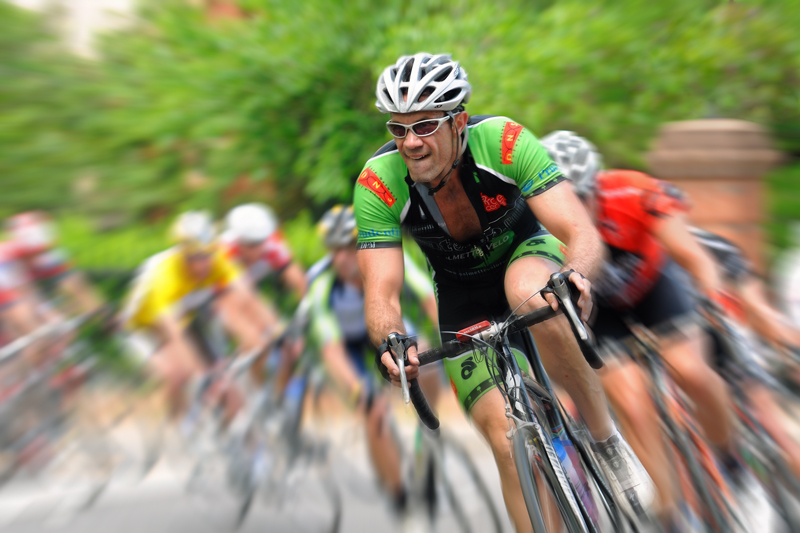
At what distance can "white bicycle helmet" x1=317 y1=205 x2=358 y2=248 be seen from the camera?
17.0 ft

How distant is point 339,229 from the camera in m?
5.25

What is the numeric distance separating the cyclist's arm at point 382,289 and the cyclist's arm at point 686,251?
4.62ft

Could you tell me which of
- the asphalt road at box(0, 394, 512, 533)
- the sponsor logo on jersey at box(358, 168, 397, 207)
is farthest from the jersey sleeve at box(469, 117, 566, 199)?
the asphalt road at box(0, 394, 512, 533)

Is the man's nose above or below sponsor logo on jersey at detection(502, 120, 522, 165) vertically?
above

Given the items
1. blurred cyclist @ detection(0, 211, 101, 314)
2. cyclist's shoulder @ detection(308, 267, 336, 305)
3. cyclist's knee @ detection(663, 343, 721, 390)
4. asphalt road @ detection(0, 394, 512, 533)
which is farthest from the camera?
blurred cyclist @ detection(0, 211, 101, 314)

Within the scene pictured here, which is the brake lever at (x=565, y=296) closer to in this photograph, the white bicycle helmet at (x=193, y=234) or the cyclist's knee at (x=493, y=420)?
the cyclist's knee at (x=493, y=420)

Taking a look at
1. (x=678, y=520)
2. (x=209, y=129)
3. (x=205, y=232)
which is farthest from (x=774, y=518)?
(x=209, y=129)

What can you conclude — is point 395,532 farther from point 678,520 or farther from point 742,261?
point 742,261

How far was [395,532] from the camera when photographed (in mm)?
4711

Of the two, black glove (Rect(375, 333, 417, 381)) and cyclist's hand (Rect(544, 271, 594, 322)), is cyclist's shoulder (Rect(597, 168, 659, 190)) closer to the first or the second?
cyclist's hand (Rect(544, 271, 594, 322))

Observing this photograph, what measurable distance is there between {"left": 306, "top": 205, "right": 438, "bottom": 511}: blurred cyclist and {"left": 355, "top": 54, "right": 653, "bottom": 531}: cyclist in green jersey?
1507 mm

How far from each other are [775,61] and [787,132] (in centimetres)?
94

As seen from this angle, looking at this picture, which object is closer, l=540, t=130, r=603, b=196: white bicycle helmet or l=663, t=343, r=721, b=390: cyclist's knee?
l=663, t=343, r=721, b=390: cyclist's knee

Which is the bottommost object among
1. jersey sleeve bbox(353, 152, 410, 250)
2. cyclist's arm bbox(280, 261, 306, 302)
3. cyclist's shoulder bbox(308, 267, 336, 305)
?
cyclist's arm bbox(280, 261, 306, 302)
